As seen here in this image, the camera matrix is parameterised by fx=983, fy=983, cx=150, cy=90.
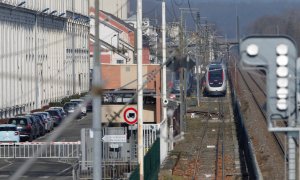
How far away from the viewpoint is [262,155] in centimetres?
3148

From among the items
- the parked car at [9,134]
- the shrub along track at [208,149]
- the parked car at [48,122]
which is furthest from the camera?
the parked car at [48,122]

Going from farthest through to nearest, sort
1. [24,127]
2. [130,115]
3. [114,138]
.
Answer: [24,127], [114,138], [130,115]

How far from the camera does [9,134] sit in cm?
3534

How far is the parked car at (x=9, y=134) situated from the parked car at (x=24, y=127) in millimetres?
1407

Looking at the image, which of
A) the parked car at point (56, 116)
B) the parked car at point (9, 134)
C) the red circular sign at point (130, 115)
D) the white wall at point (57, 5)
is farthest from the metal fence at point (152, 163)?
the white wall at point (57, 5)

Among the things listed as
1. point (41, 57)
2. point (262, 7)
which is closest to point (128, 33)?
point (262, 7)

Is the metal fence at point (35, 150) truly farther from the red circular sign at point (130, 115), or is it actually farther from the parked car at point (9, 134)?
the red circular sign at point (130, 115)

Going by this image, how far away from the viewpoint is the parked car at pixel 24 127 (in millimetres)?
37812

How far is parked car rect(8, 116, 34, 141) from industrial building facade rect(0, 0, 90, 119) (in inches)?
187

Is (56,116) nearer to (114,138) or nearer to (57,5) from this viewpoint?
(57,5)

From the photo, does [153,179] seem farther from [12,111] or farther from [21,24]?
[21,24]

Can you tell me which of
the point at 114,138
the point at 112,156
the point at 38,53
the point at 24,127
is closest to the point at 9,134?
the point at 24,127

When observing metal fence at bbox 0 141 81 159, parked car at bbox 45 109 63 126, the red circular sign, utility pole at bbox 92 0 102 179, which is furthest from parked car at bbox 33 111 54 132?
utility pole at bbox 92 0 102 179

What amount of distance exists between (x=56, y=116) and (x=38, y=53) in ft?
32.8
